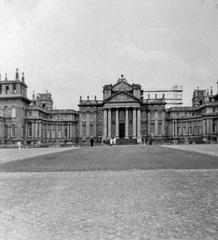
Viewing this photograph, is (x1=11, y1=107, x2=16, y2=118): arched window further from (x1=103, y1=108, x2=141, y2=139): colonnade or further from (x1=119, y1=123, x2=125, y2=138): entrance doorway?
(x1=119, y1=123, x2=125, y2=138): entrance doorway

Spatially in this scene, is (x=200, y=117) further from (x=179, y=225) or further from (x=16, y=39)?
(x=179, y=225)

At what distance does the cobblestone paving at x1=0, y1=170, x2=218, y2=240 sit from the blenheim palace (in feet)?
225

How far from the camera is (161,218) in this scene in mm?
5840

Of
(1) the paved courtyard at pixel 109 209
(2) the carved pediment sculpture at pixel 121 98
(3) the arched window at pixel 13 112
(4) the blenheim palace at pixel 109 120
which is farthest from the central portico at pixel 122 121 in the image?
(1) the paved courtyard at pixel 109 209

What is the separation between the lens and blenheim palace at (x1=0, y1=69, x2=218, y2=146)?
78.2 metres

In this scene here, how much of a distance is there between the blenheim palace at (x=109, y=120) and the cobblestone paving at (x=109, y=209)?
68465mm

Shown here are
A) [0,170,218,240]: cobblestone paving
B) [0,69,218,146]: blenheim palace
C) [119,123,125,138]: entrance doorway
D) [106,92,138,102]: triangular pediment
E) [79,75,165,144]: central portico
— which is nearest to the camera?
[0,170,218,240]: cobblestone paving

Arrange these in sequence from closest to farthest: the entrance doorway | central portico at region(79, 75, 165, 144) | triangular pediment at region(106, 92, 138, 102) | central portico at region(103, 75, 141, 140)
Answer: triangular pediment at region(106, 92, 138, 102) < central portico at region(103, 75, 141, 140) < central portico at region(79, 75, 165, 144) < the entrance doorway

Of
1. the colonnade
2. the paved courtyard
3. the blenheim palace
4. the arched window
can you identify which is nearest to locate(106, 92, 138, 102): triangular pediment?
the blenheim palace

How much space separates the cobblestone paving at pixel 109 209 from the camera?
16.5ft

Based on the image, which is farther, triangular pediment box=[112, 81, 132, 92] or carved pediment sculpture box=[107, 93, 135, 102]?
triangular pediment box=[112, 81, 132, 92]

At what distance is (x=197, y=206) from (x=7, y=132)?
76.4 meters

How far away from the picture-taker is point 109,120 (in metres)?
86.0

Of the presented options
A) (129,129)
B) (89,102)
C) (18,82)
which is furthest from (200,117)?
(18,82)
